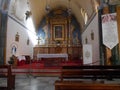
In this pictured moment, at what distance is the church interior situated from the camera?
5.37 metres

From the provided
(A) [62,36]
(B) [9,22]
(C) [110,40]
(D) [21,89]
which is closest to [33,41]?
(A) [62,36]

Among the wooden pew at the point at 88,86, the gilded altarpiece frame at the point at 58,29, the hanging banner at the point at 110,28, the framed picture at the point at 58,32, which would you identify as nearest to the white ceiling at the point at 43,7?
the gilded altarpiece frame at the point at 58,29

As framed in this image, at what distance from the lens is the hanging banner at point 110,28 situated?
6.59 meters

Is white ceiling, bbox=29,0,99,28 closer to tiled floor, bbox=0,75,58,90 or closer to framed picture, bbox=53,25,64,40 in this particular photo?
framed picture, bbox=53,25,64,40

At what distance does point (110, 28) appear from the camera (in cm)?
675

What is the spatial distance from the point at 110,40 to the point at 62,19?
1189cm

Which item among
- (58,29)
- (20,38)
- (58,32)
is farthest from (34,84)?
(58,29)

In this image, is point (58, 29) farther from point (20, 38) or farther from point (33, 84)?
point (33, 84)

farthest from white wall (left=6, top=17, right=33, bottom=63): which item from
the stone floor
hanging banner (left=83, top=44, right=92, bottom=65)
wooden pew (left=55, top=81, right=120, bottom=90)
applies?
wooden pew (left=55, top=81, right=120, bottom=90)

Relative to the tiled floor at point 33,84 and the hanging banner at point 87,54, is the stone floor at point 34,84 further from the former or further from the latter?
the hanging banner at point 87,54

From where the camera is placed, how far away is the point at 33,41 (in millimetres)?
17406

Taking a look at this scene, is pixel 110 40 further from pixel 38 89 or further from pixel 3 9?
pixel 3 9

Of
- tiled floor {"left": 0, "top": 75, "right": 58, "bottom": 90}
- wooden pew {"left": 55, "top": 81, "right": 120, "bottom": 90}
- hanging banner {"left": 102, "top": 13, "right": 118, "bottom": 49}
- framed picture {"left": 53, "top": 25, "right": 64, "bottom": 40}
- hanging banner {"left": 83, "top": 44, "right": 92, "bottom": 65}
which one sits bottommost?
tiled floor {"left": 0, "top": 75, "right": 58, "bottom": 90}

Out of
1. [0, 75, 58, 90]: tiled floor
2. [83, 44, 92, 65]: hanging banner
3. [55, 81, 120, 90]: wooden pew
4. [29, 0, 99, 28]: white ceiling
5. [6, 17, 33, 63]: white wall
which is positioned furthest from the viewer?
[29, 0, 99, 28]: white ceiling
